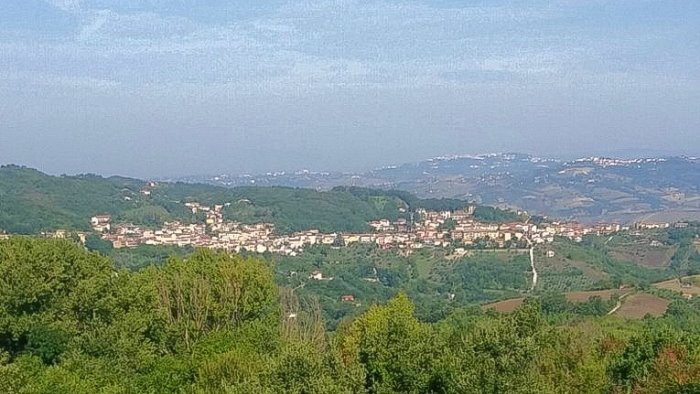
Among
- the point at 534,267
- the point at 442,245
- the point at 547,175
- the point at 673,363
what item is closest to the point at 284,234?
the point at 442,245

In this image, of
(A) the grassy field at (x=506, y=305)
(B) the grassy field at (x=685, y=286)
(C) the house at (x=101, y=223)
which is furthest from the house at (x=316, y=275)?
(B) the grassy field at (x=685, y=286)

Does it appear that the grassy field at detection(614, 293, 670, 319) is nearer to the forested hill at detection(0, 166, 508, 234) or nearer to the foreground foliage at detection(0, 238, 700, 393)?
the foreground foliage at detection(0, 238, 700, 393)

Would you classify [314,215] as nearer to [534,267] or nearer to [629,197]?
[534,267]

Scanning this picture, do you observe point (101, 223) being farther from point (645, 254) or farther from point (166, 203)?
point (645, 254)

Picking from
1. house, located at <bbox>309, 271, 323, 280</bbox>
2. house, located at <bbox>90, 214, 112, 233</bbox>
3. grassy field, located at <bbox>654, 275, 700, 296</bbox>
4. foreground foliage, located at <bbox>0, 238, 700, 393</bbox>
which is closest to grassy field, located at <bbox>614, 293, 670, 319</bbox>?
grassy field, located at <bbox>654, 275, 700, 296</bbox>

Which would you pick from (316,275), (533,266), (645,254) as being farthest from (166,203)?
(645,254)

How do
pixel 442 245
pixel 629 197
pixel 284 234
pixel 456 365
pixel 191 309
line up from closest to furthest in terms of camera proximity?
pixel 456 365
pixel 191 309
pixel 442 245
pixel 284 234
pixel 629 197
